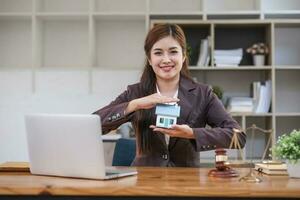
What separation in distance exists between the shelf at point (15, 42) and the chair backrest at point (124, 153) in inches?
90.3

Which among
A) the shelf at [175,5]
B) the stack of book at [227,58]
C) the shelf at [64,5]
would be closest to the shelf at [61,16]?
the shelf at [64,5]

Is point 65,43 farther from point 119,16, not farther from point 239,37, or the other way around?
point 239,37

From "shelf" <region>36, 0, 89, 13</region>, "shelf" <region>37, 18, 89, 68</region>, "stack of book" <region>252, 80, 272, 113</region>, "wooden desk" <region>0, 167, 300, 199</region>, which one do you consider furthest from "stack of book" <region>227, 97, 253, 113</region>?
"wooden desk" <region>0, 167, 300, 199</region>

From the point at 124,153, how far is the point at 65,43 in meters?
2.26

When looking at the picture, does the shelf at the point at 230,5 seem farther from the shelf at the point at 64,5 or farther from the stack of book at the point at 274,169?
the stack of book at the point at 274,169

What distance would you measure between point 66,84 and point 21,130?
66 centimetres

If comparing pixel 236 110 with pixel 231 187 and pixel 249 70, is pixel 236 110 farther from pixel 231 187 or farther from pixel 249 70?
pixel 231 187

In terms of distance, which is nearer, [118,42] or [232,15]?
[232,15]

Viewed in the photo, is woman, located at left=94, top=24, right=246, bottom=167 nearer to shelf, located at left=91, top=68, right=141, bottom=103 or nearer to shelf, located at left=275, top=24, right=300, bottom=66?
shelf, located at left=91, top=68, right=141, bottom=103

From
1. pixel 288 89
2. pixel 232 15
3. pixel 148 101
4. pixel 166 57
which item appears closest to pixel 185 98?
pixel 166 57

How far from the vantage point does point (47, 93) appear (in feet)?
13.5

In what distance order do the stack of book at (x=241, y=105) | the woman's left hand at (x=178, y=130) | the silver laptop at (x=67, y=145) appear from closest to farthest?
the silver laptop at (x=67, y=145), the woman's left hand at (x=178, y=130), the stack of book at (x=241, y=105)

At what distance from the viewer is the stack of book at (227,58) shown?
377cm

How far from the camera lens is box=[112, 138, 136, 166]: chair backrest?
2236 millimetres
